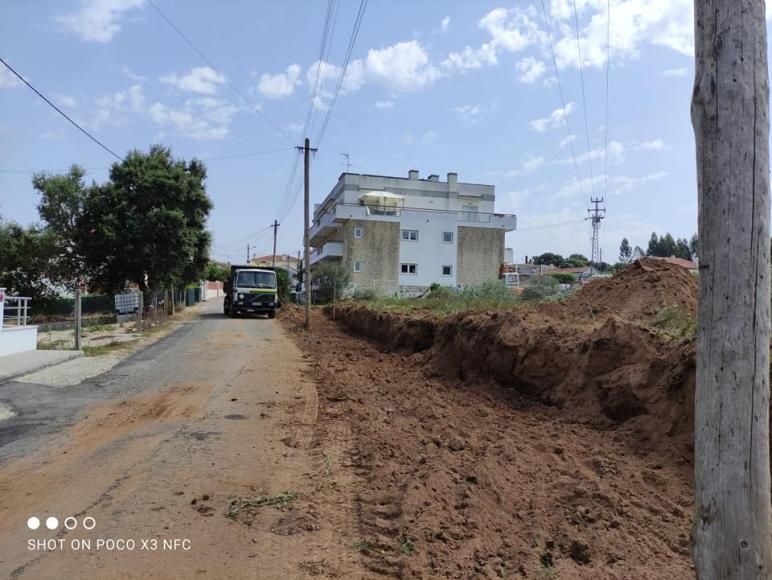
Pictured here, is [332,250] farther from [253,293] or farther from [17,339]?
[17,339]

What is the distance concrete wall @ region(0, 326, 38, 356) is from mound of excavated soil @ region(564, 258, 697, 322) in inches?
502

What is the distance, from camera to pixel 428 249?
Answer: 47.7 meters

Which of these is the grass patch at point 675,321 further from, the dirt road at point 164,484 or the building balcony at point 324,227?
the building balcony at point 324,227

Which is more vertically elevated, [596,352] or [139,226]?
[139,226]

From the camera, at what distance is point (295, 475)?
548 centimetres

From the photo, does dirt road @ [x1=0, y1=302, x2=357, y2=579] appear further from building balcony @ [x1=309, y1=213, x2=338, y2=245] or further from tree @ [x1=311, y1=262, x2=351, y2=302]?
building balcony @ [x1=309, y1=213, x2=338, y2=245]

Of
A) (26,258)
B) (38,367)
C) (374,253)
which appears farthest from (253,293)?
(38,367)

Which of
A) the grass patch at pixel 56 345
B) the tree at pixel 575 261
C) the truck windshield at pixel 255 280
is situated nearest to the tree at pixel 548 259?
the tree at pixel 575 261

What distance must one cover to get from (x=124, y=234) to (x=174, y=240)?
2221 mm

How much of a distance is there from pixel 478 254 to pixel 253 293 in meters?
24.4

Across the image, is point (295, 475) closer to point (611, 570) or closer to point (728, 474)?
point (611, 570)

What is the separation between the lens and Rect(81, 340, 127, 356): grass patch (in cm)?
1480

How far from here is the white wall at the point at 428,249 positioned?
4731 cm

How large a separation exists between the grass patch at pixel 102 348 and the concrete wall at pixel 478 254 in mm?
34844
